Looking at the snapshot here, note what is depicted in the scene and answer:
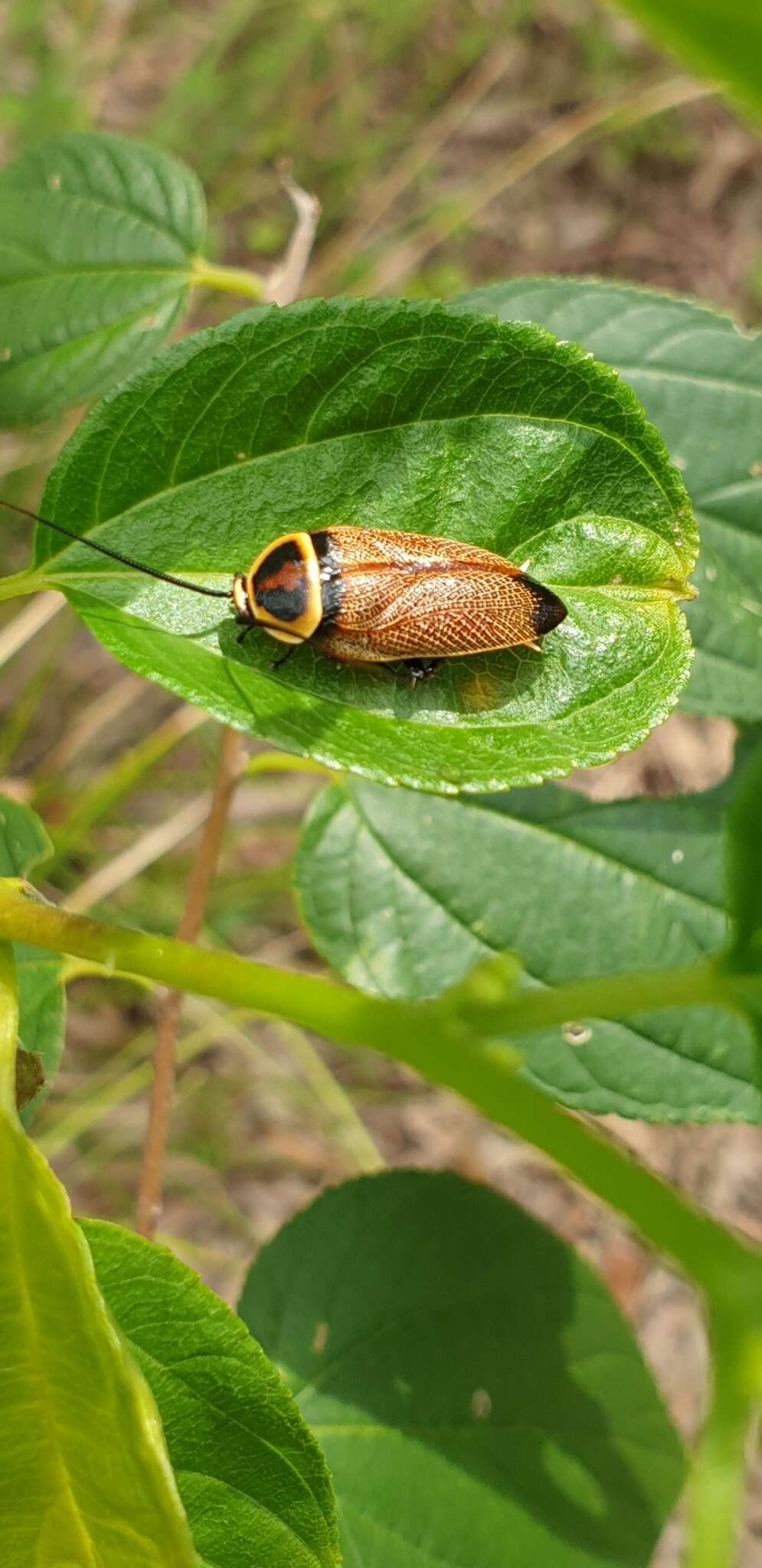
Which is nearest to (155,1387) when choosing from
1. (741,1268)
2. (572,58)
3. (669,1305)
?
(741,1268)

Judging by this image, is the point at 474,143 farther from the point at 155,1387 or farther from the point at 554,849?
the point at 155,1387

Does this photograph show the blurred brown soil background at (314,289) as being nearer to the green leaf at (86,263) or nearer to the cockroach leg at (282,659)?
the green leaf at (86,263)

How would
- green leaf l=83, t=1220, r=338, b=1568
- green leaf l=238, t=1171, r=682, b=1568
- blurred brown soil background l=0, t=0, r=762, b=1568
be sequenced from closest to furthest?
green leaf l=83, t=1220, r=338, b=1568, green leaf l=238, t=1171, r=682, b=1568, blurred brown soil background l=0, t=0, r=762, b=1568

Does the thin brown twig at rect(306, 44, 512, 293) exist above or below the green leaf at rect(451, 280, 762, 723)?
above

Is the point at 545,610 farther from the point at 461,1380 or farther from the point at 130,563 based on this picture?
the point at 461,1380

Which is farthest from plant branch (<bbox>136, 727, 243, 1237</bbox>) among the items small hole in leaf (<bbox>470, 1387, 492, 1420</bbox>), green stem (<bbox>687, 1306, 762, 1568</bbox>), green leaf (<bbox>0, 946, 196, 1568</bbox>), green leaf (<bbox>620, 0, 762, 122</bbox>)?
green leaf (<bbox>620, 0, 762, 122</bbox>)

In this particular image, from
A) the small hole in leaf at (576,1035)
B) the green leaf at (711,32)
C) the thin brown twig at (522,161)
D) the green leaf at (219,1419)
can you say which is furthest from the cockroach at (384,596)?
the thin brown twig at (522,161)

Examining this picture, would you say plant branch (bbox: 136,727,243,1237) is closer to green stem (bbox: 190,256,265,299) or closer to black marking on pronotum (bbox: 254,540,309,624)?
black marking on pronotum (bbox: 254,540,309,624)
